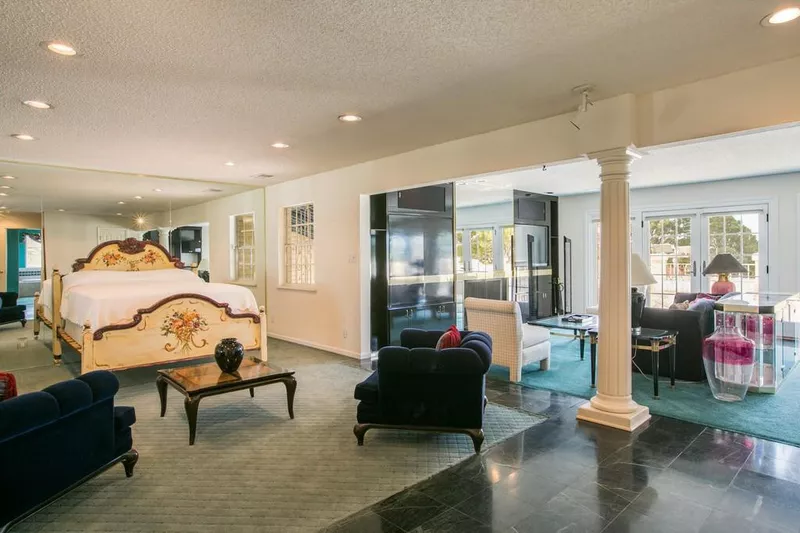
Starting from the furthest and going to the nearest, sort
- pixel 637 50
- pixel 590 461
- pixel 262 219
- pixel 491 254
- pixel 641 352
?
pixel 491 254
pixel 262 219
pixel 641 352
pixel 590 461
pixel 637 50

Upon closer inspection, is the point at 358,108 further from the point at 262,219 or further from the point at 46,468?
the point at 262,219

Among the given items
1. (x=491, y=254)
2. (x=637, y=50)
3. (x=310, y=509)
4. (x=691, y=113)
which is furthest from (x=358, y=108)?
(x=491, y=254)

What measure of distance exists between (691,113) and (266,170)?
456cm

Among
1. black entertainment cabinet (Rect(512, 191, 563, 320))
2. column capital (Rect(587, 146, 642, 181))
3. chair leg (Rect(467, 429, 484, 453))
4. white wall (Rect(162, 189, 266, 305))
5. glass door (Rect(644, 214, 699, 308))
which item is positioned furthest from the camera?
black entertainment cabinet (Rect(512, 191, 563, 320))

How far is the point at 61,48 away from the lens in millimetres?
2385

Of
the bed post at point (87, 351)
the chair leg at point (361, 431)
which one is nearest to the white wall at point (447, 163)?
the chair leg at point (361, 431)

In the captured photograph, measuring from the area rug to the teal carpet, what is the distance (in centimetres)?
109

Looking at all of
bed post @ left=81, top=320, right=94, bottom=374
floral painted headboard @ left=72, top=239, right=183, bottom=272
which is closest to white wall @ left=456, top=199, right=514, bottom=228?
floral painted headboard @ left=72, top=239, right=183, bottom=272

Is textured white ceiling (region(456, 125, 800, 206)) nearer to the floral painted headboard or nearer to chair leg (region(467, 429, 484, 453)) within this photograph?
chair leg (region(467, 429, 484, 453))

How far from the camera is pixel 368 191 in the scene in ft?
18.1

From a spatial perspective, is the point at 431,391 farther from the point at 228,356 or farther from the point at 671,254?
the point at 671,254

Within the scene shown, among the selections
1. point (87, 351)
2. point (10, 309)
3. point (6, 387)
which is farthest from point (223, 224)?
point (6, 387)

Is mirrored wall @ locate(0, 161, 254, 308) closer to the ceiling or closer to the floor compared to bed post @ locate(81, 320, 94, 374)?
closer to the ceiling

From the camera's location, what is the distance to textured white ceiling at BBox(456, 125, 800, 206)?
4.62m
